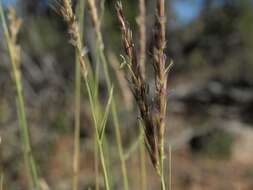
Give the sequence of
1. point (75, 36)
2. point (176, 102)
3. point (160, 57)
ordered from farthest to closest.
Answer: point (176, 102) → point (75, 36) → point (160, 57)

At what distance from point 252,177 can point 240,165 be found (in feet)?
5.12

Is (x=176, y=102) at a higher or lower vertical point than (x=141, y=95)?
lower

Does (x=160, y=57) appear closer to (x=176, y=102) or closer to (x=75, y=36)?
(x=75, y=36)

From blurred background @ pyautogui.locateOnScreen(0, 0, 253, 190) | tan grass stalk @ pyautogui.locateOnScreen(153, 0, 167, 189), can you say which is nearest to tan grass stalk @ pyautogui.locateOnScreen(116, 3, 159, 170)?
tan grass stalk @ pyautogui.locateOnScreen(153, 0, 167, 189)

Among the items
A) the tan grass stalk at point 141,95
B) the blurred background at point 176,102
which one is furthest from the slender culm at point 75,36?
the blurred background at point 176,102

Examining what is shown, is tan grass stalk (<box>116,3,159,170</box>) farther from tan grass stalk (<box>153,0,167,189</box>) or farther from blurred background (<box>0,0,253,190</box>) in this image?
blurred background (<box>0,0,253,190</box>)

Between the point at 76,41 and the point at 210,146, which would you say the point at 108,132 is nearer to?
the point at 210,146

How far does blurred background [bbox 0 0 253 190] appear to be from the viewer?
6.18 meters

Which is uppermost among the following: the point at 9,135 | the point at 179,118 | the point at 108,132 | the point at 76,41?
the point at 76,41

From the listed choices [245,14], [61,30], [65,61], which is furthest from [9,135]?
[245,14]

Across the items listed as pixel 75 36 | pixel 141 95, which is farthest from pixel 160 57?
pixel 75 36

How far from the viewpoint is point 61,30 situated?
51.4 ft

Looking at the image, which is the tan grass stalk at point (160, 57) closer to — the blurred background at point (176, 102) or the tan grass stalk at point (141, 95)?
the tan grass stalk at point (141, 95)

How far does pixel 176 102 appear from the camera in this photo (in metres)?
13.2
